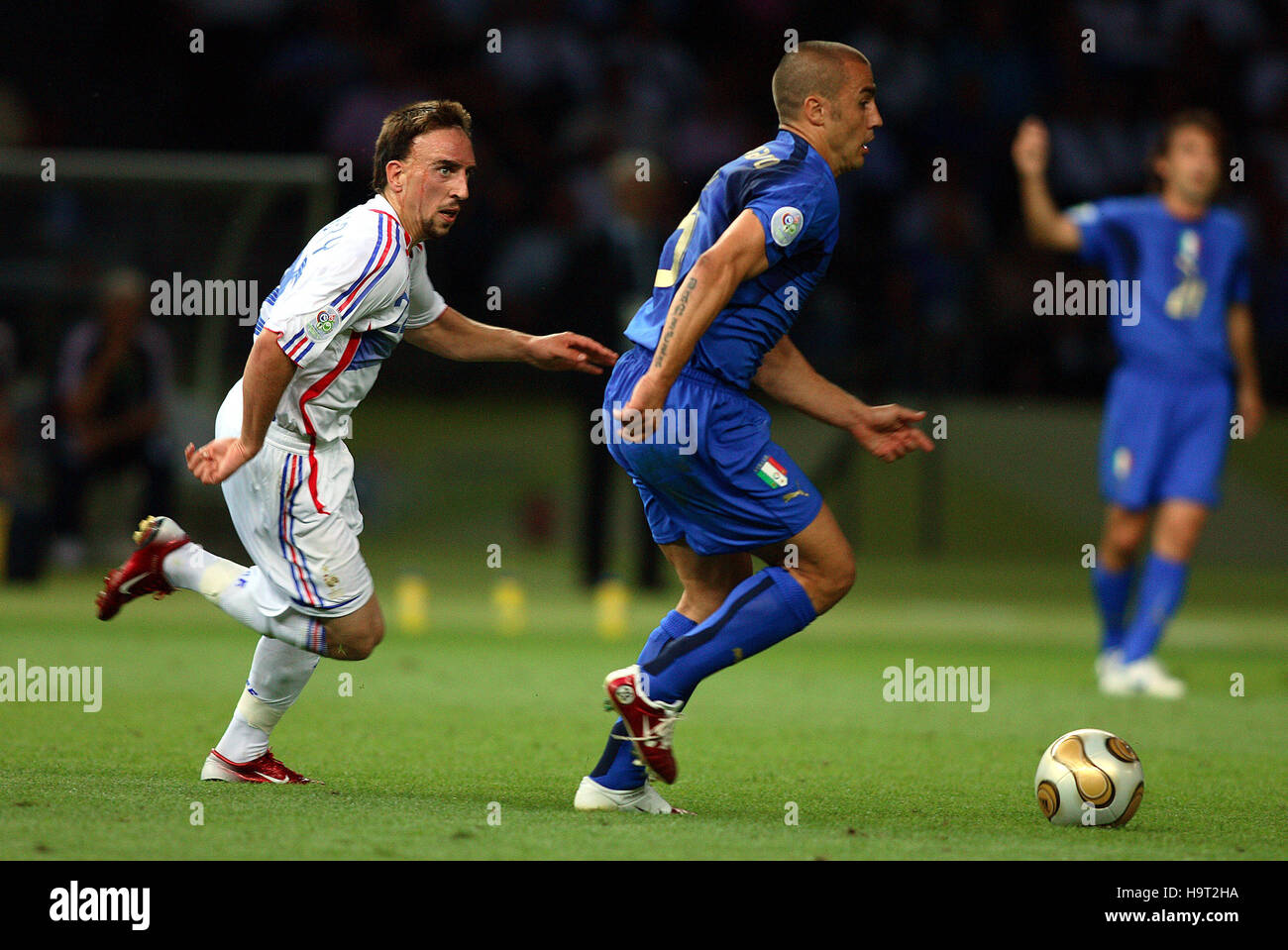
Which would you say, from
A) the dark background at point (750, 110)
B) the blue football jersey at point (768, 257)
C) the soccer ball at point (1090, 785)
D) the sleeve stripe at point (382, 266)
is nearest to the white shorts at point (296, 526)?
the sleeve stripe at point (382, 266)

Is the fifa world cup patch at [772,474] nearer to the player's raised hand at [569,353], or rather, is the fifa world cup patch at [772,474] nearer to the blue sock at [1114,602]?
the player's raised hand at [569,353]

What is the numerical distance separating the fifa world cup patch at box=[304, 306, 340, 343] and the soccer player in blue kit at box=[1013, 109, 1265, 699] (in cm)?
455

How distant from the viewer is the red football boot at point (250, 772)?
5367 mm

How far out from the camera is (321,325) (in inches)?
196

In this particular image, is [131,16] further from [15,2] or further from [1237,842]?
[1237,842]

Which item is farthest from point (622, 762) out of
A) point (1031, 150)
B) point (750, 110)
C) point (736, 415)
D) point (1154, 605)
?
point (750, 110)

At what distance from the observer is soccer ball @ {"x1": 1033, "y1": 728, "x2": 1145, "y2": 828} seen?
502cm

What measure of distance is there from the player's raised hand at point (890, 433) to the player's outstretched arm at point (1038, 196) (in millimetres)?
3359

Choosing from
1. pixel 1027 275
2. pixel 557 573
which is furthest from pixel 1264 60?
pixel 557 573

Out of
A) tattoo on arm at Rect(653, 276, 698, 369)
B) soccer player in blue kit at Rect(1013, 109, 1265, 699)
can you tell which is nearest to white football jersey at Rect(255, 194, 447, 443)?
tattoo on arm at Rect(653, 276, 698, 369)

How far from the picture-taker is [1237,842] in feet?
15.6

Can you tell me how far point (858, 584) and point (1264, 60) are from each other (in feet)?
29.4

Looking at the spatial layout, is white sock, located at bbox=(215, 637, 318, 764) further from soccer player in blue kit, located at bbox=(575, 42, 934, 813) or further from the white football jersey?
soccer player in blue kit, located at bbox=(575, 42, 934, 813)

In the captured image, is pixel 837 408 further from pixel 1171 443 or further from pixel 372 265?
pixel 1171 443
